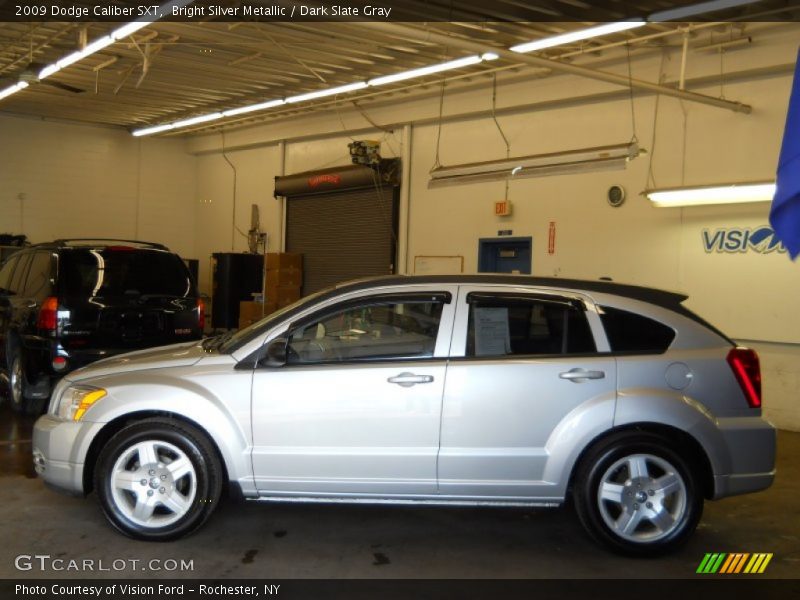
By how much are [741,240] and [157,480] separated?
23.4 ft

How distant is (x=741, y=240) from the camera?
29.8 feet

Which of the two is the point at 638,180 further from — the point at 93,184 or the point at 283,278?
the point at 93,184

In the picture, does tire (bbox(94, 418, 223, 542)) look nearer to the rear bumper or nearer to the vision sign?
the rear bumper

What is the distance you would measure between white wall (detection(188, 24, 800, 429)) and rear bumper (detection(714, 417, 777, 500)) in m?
4.58

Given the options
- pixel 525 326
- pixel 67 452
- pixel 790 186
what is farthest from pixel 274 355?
pixel 790 186

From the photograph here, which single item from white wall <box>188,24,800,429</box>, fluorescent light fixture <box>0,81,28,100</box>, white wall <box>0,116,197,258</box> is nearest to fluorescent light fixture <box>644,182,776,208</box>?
white wall <box>188,24,800,429</box>

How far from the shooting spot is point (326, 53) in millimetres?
10797

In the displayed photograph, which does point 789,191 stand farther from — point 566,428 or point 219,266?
point 219,266

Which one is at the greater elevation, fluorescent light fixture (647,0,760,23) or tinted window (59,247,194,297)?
fluorescent light fixture (647,0,760,23)

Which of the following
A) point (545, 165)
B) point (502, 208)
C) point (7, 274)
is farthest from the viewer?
point (502, 208)

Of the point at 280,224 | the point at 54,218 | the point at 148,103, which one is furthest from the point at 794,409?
the point at 54,218

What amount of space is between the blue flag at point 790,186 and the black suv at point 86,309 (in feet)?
21.4

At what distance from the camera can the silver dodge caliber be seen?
461cm

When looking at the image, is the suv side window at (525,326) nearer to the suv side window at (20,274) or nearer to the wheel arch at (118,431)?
the wheel arch at (118,431)
